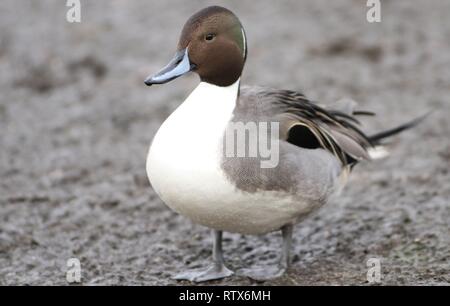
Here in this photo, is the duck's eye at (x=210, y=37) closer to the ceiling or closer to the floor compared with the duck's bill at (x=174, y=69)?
closer to the ceiling

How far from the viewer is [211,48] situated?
3.23m

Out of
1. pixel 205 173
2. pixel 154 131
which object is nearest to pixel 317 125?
pixel 205 173

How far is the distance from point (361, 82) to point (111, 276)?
2927mm

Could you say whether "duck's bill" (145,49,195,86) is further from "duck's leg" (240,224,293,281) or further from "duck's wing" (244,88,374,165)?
"duck's leg" (240,224,293,281)

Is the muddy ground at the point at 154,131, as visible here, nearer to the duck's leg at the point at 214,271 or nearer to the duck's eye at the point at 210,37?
the duck's leg at the point at 214,271

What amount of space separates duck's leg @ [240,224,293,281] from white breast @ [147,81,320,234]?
22 centimetres

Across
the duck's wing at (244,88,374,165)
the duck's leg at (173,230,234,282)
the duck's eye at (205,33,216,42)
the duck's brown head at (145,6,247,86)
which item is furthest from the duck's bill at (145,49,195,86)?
the duck's leg at (173,230,234,282)

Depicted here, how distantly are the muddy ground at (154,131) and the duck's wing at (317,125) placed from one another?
0.45m

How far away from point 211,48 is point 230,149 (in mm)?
430

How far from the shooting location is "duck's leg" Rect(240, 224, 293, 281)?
3.49 metres

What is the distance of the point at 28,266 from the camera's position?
3660 millimetres

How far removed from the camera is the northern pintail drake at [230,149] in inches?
122

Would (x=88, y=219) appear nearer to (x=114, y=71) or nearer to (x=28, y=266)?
(x=28, y=266)


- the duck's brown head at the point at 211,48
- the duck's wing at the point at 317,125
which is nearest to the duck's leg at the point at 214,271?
the duck's wing at the point at 317,125
